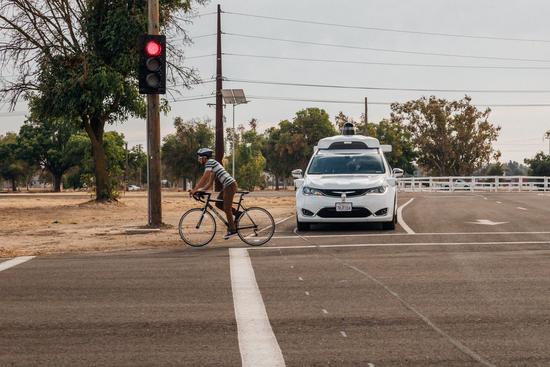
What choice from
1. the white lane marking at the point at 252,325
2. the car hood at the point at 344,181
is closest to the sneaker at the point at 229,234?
the car hood at the point at 344,181

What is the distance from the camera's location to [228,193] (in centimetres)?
1433

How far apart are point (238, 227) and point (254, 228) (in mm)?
296

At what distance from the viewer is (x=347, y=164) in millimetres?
18375

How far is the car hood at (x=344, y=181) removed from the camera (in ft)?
54.8

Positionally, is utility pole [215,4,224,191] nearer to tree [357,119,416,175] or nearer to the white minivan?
the white minivan

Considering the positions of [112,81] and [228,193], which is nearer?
[228,193]

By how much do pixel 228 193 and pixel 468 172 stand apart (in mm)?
70312

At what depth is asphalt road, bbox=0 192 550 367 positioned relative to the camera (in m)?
5.69

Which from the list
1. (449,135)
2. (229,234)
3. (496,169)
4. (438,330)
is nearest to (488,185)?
(449,135)

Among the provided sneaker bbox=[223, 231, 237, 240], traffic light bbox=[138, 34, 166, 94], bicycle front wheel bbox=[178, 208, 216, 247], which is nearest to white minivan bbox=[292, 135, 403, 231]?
sneaker bbox=[223, 231, 237, 240]

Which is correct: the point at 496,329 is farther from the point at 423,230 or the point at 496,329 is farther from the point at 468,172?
the point at 468,172

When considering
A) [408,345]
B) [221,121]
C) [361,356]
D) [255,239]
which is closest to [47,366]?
[361,356]

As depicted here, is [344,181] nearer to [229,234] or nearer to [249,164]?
[229,234]

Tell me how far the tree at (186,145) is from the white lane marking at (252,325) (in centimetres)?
9359
